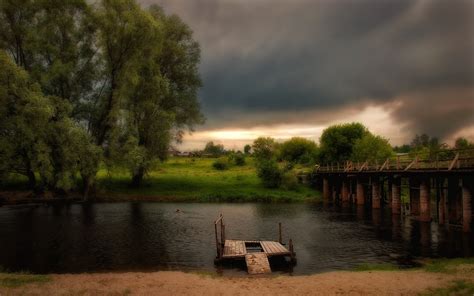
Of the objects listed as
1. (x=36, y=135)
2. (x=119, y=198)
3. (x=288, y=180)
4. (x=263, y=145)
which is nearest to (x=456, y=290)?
(x=36, y=135)

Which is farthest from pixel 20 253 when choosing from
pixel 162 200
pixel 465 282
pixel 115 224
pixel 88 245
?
pixel 162 200

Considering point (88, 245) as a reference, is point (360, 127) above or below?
above

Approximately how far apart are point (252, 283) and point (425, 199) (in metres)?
24.1

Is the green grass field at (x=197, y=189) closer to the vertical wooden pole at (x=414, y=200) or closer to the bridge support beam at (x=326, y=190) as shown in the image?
the bridge support beam at (x=326, y=190)

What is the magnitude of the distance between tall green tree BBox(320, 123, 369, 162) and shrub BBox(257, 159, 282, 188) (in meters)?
14.9

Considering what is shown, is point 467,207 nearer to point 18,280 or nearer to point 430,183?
point 430,183

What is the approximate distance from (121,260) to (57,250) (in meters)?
5.28

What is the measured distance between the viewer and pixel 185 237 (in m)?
29.2

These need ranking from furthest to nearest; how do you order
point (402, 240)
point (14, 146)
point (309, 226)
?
point (14, 146)
point (309, 226)
point (402, 240)

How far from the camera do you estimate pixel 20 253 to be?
78.3 feet

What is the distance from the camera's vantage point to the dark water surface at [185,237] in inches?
875

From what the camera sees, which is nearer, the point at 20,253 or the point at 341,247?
the point at 20,253

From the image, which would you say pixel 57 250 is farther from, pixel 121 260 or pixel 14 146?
pixel 14 146

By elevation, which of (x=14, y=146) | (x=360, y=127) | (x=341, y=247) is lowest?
(x=341, y=247)
